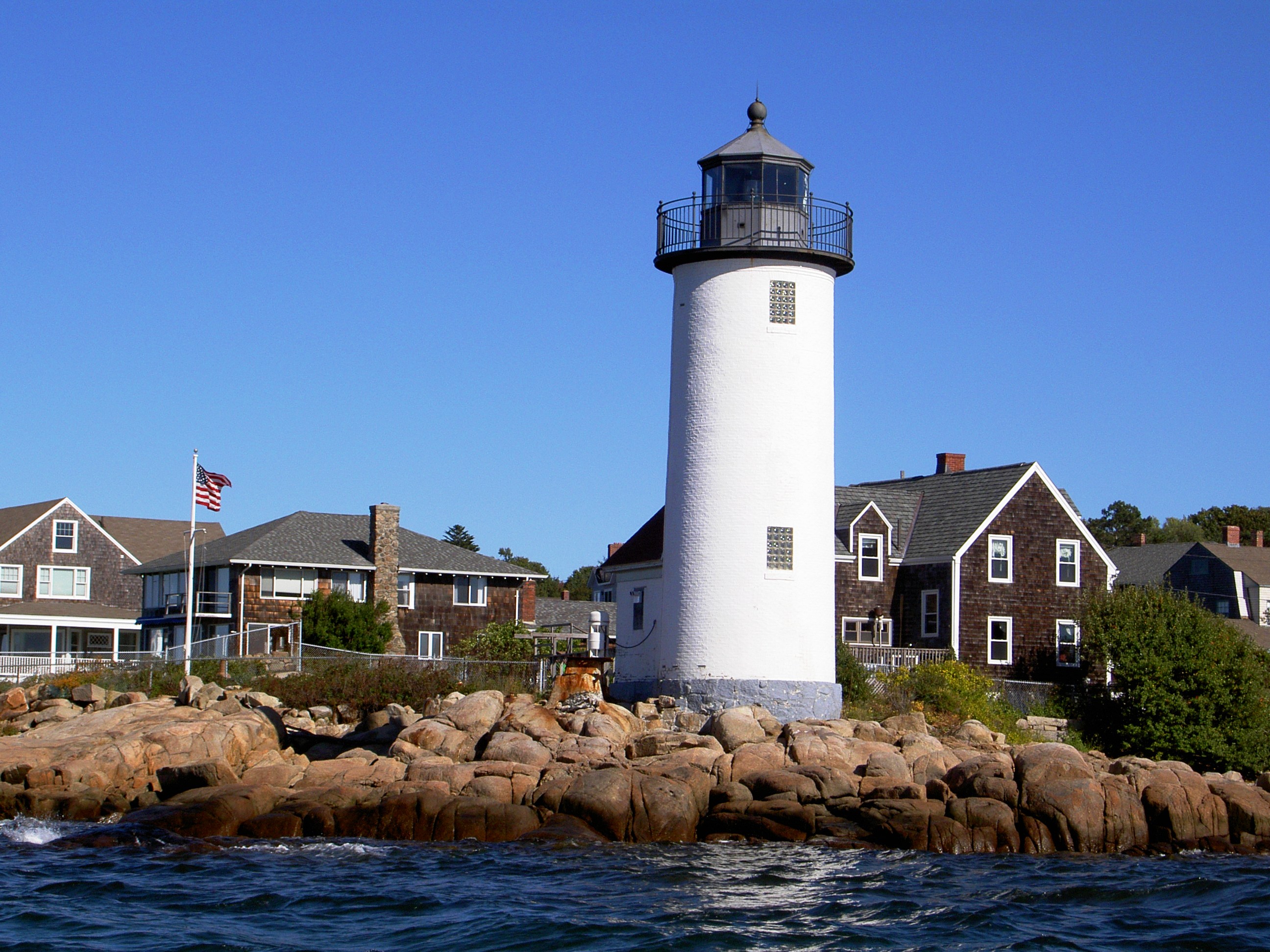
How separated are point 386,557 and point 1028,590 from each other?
760 inches

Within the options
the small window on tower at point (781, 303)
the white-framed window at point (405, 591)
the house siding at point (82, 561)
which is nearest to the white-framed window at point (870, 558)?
the small window on tower at point (781, 303)

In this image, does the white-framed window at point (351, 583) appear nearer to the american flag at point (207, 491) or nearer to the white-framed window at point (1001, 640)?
the american flag at point (207, 491)

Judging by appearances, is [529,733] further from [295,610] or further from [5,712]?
[295,610]

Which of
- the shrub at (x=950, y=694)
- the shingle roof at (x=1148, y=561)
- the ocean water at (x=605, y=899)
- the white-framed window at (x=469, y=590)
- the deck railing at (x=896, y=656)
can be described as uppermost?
the shingle roof at (x=1148, y=561)

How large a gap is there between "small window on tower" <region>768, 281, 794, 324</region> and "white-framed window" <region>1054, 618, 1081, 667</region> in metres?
14.5

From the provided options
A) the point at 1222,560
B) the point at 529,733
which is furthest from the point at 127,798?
the point at 1222,560

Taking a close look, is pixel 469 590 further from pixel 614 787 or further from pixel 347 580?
pixel 614 787

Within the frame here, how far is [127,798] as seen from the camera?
2358 cm

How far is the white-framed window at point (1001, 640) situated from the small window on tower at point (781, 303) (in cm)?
1292

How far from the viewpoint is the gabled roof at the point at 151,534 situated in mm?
59406

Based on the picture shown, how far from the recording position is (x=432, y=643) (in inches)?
1863

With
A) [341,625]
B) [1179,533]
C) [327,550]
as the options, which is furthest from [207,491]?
[1179,533]

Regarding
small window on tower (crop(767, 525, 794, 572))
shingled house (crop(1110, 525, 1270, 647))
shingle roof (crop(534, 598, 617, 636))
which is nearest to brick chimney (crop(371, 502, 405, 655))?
shingle roof (crop(534, 598, 617, 636))

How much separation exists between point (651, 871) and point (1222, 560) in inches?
1826
